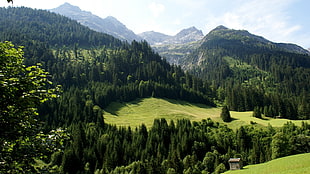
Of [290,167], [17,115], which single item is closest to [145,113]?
[290,167]

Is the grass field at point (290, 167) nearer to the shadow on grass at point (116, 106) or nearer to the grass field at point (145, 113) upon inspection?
the grass field at point (145, 113)

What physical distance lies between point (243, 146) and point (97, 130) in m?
81.9

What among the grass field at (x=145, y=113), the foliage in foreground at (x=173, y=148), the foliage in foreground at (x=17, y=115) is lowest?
the foliage in foreground at (x=173, y=148)

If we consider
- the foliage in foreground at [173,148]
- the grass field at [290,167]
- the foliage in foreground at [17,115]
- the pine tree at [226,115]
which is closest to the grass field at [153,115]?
the pine tree at [226,115]

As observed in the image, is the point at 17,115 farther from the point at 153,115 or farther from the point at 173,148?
the point at 153,115

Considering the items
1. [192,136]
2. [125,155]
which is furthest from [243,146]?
[125,155]

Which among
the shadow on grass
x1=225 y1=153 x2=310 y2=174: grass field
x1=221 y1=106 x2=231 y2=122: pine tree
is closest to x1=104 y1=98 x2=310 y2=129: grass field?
the shadow on grass

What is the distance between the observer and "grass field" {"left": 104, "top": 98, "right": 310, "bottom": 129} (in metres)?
138

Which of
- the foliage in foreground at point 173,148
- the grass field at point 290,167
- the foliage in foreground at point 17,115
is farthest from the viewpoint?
the foliage in foreground at point 173,148

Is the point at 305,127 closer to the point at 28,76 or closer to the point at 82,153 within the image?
the point at 82,153

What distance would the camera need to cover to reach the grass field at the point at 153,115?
454 ft

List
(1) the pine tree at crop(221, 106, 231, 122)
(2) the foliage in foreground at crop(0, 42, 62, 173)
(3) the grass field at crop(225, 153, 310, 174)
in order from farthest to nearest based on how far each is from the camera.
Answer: (1) the pine tree at crop(221, 106, 231, 122)
(3) the grass field at crop(225, 153, 310, 174)
(2) the foliage in foreground at crop(0, 42, 62, 173)

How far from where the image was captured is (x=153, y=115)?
161250mm

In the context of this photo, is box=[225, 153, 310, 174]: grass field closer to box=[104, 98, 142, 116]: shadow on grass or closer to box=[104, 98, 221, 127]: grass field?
box=[104, 98, 221, 127]: grass field
